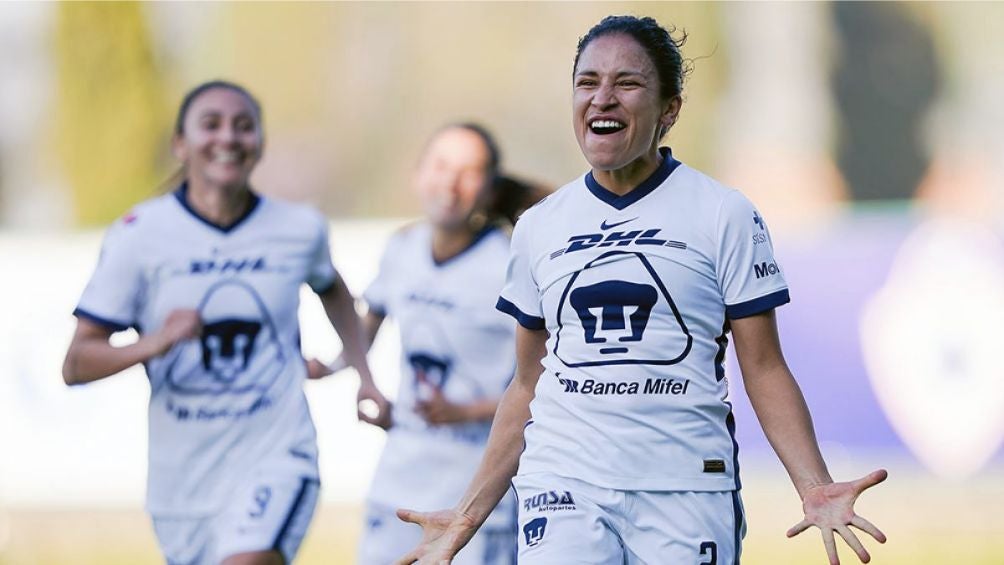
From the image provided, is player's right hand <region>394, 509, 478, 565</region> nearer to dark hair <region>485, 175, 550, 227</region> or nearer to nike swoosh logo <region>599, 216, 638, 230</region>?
nike swoosh logo <region>599, 216, 638, 230</region>

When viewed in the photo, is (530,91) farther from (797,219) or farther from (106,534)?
(106,534)

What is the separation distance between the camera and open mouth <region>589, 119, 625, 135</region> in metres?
4.60

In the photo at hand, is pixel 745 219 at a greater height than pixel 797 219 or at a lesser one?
greater

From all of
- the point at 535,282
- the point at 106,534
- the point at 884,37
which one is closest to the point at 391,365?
the point at 106,534

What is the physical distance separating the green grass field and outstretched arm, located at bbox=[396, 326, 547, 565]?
6.62 metres

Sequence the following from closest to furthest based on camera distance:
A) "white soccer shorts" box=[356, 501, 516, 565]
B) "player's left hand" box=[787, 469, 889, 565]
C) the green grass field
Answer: "player's left hand" box=[787, 469, 889, 565], "white soccer shorts" box=[356, 501, 516, 565], the green grass field

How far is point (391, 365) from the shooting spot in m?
12.0

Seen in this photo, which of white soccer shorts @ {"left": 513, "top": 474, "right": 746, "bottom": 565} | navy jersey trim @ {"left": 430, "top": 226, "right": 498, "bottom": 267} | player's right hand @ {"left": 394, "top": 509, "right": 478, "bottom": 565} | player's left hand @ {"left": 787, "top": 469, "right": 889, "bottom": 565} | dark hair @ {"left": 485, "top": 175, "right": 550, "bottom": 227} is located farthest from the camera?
dark hair @ {"left": 485, "top": 175, "right": 550, "bottom": 227}

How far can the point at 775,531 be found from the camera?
38.7 feet

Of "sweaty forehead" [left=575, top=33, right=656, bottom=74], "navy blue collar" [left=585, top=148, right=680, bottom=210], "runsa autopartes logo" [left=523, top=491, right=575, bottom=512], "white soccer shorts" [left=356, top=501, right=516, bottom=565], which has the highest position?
"sweaty forehead" [left=575, top=33, right=656, bottom=74]

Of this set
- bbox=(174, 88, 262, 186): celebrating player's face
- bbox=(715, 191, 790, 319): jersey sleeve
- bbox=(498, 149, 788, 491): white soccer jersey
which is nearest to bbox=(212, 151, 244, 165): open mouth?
bbox=(174, 88, 262, 186): celebrating player's face

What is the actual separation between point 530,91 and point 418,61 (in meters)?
0.89

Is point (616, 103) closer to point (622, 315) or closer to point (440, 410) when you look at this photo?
point (622, 315)

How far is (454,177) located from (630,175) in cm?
298
